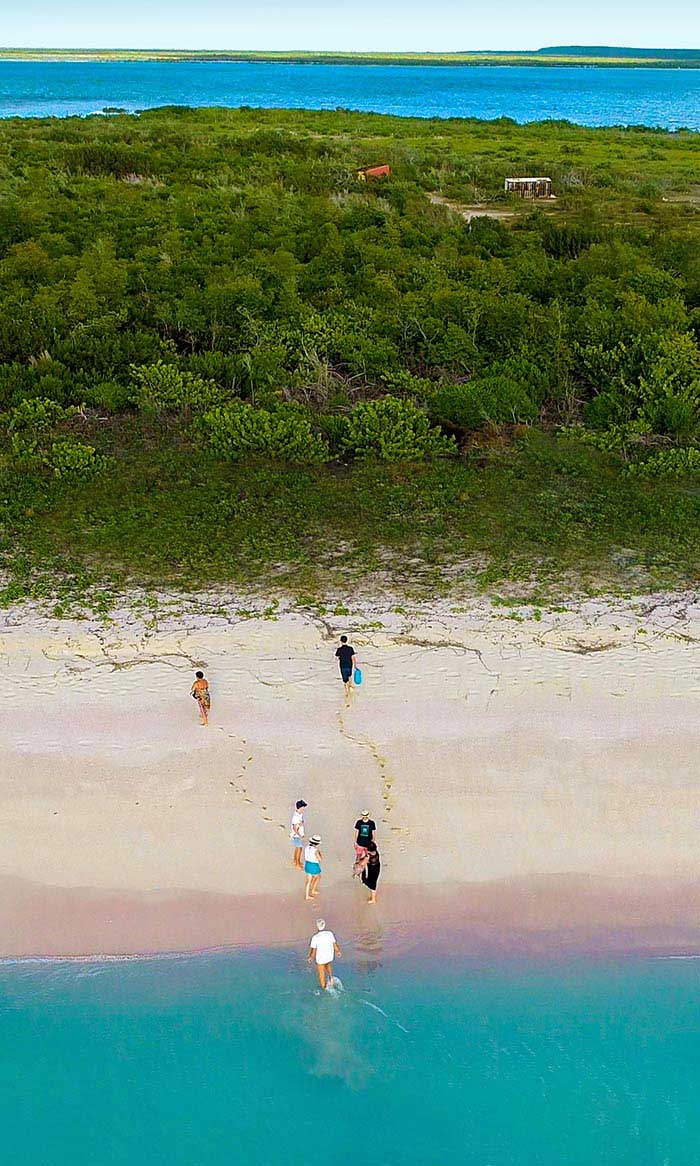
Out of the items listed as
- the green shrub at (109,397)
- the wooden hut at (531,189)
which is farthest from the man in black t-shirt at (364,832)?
the wooden hut at (531,189)

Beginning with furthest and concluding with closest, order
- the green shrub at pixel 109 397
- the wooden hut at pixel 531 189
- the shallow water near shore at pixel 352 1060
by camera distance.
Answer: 1. the wooden hut at pixel 531 189
2. the green shrub at pixel 109 397
3. the shallow water near shore at pixel 352 1060

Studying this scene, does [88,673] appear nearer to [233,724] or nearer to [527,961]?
[233,724]

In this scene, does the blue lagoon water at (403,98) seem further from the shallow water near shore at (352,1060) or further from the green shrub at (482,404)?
the shallow water near shore at (352,1060)

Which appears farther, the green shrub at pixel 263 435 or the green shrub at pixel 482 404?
the green shrub at pixel 482 404

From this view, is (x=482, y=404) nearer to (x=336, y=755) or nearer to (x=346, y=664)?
(x=346, y=664)

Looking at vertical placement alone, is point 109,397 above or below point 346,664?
above

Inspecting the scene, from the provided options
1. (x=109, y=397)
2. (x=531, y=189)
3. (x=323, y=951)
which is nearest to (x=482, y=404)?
(x=109, y=397)

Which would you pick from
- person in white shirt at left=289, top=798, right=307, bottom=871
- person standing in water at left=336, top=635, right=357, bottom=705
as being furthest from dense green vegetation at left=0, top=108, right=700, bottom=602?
person in white shirt at left=289, top=798, right=307, bottom=871

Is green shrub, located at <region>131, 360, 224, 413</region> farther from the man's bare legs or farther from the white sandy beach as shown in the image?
the man's bare legs
